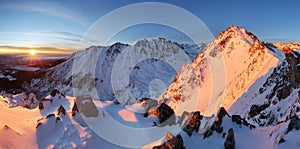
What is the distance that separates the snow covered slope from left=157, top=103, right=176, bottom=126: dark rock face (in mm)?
98082

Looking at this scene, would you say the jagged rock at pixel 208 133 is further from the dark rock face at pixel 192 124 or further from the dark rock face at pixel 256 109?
the dark rock face at pixel 256 109

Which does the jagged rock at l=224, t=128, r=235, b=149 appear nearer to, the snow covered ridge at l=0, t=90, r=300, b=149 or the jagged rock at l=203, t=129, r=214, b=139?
the snow covered ridge at l=0, t=90, r=300, b=149

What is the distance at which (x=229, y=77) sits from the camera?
162750 mm

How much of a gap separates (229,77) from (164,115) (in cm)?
14426

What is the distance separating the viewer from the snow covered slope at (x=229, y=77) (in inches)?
5212

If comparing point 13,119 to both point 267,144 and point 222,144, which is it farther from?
point 267,144

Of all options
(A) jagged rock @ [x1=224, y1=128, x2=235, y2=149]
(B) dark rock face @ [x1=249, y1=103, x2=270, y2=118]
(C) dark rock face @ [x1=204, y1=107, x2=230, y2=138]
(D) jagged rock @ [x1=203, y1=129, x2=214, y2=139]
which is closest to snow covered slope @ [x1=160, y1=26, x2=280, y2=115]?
(B) dark rock face @ [x1=249, y1=103, x2=270, y2=118]

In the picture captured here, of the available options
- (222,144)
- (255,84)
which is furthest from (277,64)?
(222,144)

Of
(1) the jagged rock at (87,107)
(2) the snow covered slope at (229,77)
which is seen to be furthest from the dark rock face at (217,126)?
(2) the snow covered slope at (229,77)

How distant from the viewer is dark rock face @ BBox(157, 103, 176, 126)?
2853cm

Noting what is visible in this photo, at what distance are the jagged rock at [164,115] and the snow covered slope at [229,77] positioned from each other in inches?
3865

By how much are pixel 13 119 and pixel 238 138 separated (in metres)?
27.8

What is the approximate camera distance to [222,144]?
25578 mm

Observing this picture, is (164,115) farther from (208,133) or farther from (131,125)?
(208,133)
